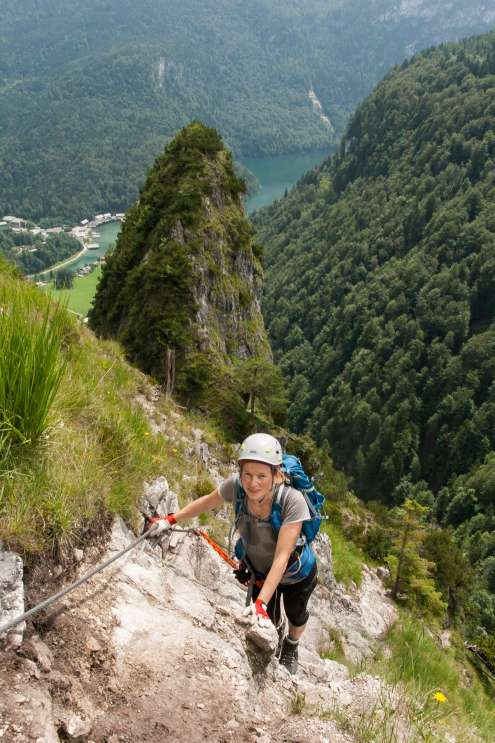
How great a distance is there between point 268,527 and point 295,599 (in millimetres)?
917

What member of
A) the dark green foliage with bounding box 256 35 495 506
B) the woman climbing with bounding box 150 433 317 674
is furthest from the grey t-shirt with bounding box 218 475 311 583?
the dark green foliage with bounding box 256 35 495 506

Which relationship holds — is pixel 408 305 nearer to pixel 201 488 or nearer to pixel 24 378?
pixel 201 488

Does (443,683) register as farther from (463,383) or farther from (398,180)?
(398,180)

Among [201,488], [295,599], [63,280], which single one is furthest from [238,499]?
[201,488]

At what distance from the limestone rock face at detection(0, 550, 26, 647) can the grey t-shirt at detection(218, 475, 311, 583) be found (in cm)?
150

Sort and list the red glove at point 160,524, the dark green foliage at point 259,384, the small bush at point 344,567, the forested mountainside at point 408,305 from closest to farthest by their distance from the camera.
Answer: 1. the red glove at point 160,524
2. the small bush at point 344,567
3. the dark green foliage at point 259,384
4. the forested mountainside at point 408,305

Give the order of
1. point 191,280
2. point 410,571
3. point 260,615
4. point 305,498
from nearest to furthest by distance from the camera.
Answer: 1. point 260,615
2. point 305,498
3. point 410,571
4. point 191,280

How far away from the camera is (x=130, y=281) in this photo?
24969mm

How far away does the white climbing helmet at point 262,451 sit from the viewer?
344 cm

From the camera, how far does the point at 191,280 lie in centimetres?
2380

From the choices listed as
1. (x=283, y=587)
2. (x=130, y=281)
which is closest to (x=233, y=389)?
(x=130, y=281)

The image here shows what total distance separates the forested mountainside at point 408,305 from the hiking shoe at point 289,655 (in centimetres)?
4247

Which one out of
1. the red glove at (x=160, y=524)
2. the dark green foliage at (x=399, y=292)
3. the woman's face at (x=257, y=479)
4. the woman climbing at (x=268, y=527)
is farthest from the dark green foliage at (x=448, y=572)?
the dark green foliage at (x=399, y=292)

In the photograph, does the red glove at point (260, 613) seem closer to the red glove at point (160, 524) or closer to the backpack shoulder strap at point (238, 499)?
the backpack shoulder strap at point (238, 499)
